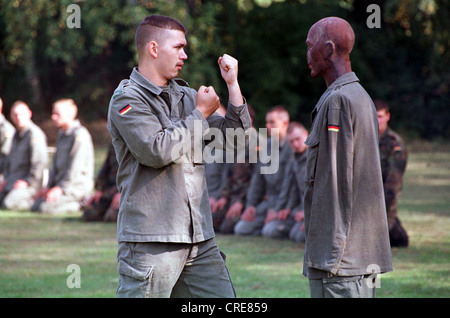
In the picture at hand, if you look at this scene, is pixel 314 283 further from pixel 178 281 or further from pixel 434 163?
pixel 434 163

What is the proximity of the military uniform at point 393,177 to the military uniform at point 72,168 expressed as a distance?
5687mm

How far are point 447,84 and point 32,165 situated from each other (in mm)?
16669

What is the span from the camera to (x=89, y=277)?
7484 mm

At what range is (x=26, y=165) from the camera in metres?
13.8

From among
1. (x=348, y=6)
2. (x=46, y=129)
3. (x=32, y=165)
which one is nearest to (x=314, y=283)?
(x=32, y=165)

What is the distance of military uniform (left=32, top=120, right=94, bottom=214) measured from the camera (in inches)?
501

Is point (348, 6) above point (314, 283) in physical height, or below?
above

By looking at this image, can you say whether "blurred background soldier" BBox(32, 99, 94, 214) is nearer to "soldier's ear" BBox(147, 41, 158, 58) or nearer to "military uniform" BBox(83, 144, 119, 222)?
"military uniform" BBox(83, 144, 119, 222)

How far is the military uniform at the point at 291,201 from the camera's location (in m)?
9.58

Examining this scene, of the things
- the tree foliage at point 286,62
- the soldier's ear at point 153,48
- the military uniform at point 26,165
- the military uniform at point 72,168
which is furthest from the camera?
the tree foliage at point 286,62

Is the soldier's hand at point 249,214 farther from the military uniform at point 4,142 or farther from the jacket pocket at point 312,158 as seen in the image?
the jacket pocket at point 312,158

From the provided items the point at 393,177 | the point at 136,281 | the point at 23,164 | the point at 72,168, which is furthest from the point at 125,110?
the point at 23,164

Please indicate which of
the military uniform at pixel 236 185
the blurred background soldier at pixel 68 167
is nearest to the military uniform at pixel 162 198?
the military uniform at pixel 236 185

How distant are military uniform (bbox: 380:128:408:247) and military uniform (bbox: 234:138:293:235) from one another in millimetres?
1515
